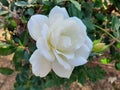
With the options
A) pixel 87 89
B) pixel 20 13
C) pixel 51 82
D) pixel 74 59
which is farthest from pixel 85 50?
pixel 87 89

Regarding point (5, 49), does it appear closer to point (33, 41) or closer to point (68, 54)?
point (33, 41)

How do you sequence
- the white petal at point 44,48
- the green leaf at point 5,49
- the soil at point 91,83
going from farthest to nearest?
1. the soil at point 91,83
2. the green leaf at point 5,49
3. the white petal at point 44,48

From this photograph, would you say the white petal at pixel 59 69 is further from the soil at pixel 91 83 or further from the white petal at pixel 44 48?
the soil at pixel 91 83

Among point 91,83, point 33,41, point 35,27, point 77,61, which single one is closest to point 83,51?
point 77,61

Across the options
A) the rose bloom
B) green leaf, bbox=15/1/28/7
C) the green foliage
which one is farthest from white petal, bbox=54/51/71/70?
green leaf, bbox=15/1/28/7

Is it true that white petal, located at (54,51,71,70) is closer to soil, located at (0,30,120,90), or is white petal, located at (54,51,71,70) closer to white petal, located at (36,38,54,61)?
white petal, located at (36,38,54,61)

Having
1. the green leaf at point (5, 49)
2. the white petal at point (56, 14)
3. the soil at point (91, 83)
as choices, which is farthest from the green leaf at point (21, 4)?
the soil at point (91, 83)
